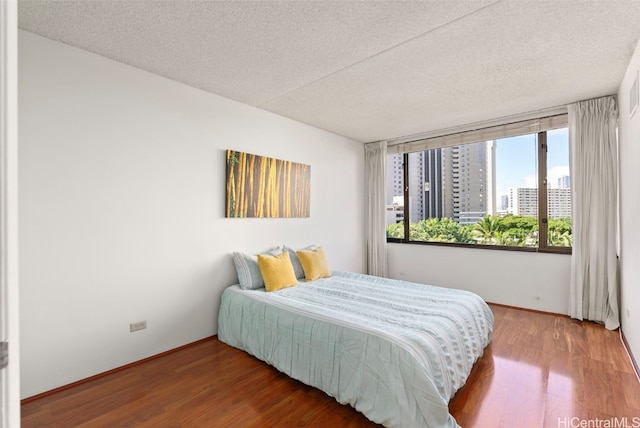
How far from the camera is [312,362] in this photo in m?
2.21

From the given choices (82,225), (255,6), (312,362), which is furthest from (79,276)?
(255,6)

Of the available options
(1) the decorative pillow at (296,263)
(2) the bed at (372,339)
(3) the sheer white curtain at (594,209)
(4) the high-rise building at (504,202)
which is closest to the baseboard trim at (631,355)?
(3) the sheer white curtain at (594,209)

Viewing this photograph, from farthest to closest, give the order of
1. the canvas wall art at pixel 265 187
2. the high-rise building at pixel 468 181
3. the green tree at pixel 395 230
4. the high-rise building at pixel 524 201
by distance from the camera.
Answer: the green tree at pixel 395 230 < the high-rise building at pixel 468 181 < the high-rise building at pixel 524 201 < the canvas wall art at pixel 265 187

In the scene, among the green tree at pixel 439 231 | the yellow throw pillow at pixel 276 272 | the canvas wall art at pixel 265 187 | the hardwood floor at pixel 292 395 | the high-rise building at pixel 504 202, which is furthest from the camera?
the green tree at pixel 439 231

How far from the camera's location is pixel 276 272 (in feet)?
10.5

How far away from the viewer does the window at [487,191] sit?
3.78 meters

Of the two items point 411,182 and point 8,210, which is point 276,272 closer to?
point 8,210

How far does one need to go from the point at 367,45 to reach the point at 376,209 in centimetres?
321

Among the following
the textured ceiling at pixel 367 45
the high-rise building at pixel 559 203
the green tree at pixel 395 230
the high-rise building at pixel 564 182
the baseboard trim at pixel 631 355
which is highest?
the textured ceiling at pixel 367 45

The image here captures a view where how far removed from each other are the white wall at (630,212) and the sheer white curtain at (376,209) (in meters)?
2.87

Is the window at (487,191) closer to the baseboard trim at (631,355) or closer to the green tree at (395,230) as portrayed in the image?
the green tree at (395,230)

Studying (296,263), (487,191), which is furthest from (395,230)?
(296,263)

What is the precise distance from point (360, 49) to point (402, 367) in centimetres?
229

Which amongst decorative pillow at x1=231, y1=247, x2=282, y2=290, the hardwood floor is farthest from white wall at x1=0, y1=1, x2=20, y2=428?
decorative pillow at x1=231, y1=247, x2=282, y2=290
